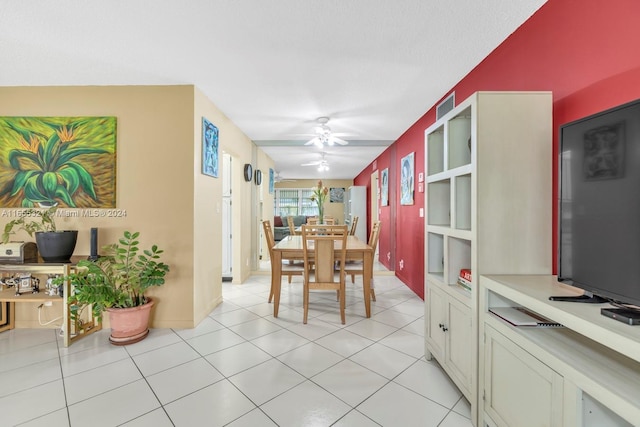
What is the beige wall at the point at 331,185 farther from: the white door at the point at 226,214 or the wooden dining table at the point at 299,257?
the wooden dining table at the point at 299,257

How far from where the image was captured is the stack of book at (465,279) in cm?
165

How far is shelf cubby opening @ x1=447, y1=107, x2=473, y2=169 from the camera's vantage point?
1854 millimetres

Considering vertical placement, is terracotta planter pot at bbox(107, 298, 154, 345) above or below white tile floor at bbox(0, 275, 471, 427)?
above

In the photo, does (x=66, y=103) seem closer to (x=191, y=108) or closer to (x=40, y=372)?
(x=191, y=108)

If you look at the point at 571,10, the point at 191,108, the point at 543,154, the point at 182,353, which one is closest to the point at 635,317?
the point at 543,154

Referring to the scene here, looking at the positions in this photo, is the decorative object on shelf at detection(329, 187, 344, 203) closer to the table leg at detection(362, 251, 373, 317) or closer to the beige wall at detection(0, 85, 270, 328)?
the table leg at detection(362, 251, 373, 317)

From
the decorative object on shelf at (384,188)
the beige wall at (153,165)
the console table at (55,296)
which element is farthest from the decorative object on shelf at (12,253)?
the decorative object on shelf at (384,188)

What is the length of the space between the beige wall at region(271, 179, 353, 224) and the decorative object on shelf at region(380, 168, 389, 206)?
15.4ft

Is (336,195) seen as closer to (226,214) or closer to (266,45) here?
(226,214)

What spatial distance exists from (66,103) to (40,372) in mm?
2342

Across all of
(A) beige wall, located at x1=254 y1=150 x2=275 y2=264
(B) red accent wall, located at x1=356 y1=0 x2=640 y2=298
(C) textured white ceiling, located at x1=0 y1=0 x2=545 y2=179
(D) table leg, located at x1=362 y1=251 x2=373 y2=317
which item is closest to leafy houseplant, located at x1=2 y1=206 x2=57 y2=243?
(C) textured white ceiling, located at x1=0 y1=0 x2=545 y2=179

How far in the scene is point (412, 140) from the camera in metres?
3.94

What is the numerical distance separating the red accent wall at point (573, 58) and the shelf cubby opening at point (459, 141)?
43 centimetres

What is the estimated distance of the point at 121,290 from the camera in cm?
238
